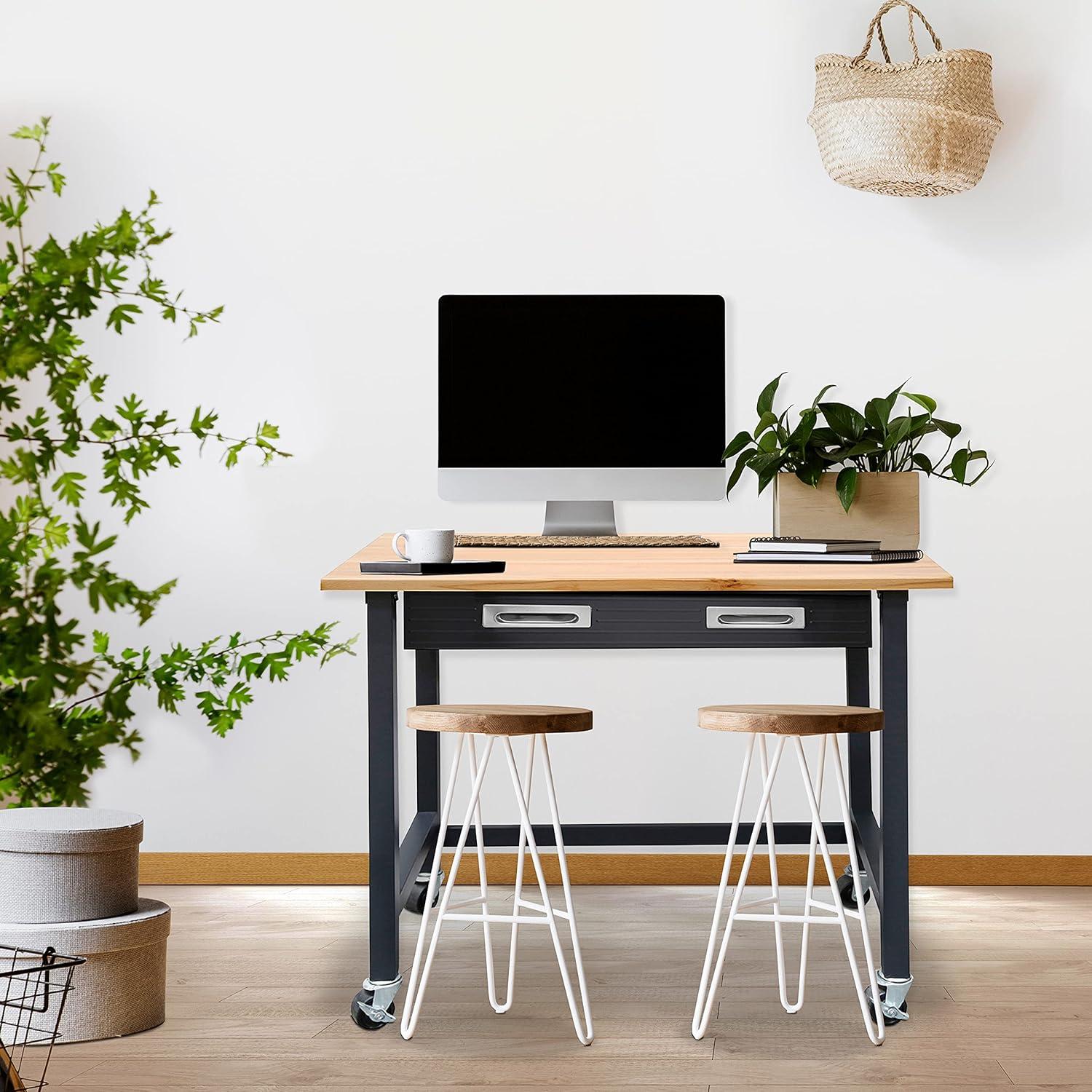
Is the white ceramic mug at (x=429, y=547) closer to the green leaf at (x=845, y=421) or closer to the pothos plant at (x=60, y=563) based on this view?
the pothos plant at (x=60, y=563)

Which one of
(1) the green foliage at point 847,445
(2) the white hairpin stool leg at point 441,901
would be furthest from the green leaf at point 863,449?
(2) the white hairpin stool leg at point 441,901

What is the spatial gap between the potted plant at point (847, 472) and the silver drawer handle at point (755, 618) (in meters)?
0.39

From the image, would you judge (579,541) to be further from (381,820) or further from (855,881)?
(855,881)

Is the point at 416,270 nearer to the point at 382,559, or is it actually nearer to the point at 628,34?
the point at 628,34

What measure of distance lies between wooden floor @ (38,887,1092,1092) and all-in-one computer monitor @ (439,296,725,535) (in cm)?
95

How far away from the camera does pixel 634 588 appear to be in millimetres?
2139

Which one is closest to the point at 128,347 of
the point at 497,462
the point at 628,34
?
the point at 497,462

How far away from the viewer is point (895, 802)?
2.20 m

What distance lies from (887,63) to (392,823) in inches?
80.6

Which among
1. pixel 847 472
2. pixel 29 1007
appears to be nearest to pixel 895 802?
pixel 847 472

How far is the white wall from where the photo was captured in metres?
3.24

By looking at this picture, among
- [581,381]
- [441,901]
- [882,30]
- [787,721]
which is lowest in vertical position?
[441,901]

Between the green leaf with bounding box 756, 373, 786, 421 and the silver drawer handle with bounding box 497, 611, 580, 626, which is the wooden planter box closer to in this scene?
the green leaf with bounding box 756, 373, 786, 421

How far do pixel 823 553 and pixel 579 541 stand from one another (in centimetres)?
60
